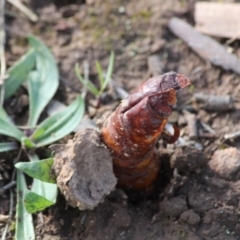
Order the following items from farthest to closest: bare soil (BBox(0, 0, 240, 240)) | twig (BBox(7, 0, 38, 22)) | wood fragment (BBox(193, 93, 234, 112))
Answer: twig (BBox(7, 0, 38, 22)) < wood fragment (BBox(193, 93, 234, 112)) < bare soil (BBox(0, 0, 240, 240))

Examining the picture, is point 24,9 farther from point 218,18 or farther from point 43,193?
point 43,193

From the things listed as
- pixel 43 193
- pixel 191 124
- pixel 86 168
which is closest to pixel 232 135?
pixel 191 124

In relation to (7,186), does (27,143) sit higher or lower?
higher

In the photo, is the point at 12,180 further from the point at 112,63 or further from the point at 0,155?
the point at 112,63

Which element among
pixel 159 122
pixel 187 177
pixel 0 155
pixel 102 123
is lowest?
pixel 187 177

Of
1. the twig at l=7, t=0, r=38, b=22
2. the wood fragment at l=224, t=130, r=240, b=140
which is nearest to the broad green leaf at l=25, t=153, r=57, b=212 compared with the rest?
the wood fragment at l=224, t=130, r=240, b=140

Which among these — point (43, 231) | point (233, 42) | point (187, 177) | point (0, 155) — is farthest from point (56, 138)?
point (233, 42)

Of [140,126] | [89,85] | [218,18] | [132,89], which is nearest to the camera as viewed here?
[140,126]

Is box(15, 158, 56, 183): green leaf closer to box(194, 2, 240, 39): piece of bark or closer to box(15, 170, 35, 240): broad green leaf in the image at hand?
box(15, 170, 35, 240): broad green leaf
